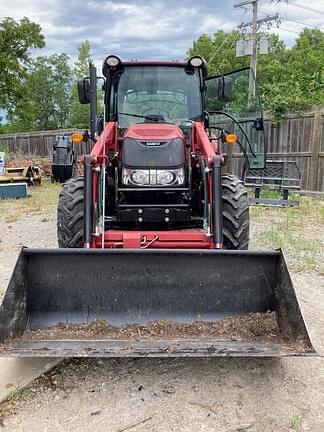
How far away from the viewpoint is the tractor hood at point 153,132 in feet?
14.6

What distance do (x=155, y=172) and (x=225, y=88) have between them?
60.0 inches

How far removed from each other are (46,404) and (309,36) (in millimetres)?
45189

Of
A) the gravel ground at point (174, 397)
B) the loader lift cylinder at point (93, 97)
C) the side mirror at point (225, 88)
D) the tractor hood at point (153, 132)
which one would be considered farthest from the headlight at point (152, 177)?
the gravel ground at point (174, 397)

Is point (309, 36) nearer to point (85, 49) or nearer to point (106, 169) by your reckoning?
point (85, 49)

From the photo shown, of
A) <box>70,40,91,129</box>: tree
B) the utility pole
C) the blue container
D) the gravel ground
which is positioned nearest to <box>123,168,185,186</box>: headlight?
the gravel ground

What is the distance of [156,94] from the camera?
16.6 ft

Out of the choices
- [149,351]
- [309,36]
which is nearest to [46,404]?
[149,351]

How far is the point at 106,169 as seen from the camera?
4.70m

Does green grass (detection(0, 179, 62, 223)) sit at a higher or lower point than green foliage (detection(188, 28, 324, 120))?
lower

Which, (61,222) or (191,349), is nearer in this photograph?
(191,349)

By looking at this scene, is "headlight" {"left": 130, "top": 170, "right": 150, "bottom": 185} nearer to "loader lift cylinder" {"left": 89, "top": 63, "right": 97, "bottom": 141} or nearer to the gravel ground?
"loader lift cylinder" {"left": 89, "top": 63, "right": 97, "bottom": 141}

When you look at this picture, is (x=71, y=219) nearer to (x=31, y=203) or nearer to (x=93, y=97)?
(x=93, y=97)

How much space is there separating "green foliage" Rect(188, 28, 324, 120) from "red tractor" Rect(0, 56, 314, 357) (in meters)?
8.22

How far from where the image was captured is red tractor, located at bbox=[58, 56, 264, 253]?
13.9 ft
